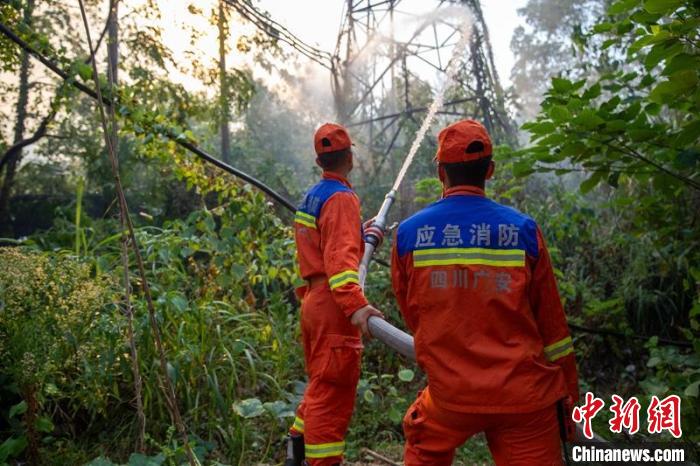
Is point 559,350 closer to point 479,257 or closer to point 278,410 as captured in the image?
point 479,257

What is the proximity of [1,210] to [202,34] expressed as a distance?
5.43 meters

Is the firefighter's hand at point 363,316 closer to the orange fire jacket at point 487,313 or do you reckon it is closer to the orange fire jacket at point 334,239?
the orange fire jacket at point 334,239

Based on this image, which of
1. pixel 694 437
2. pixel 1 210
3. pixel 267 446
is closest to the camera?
pixel 694 437

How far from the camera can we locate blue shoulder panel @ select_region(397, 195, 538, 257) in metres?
2.00

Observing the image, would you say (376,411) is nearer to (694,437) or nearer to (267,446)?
(267,446)

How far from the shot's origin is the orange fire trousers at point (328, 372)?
2.83 m

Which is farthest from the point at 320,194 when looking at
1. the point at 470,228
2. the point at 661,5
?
the point at 661,5

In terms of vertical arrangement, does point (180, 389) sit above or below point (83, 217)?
below

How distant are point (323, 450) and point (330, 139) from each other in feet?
4.92

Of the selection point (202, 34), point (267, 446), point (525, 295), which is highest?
point (202, 34)

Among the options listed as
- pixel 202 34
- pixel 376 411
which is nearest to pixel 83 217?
pixel 202 34

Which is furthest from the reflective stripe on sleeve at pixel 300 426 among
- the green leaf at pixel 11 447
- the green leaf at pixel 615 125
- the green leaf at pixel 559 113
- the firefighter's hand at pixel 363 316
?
the green leaf at pixel 615 125

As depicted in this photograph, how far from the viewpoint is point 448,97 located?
10898 millimetres

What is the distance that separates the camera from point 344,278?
2633 mm
